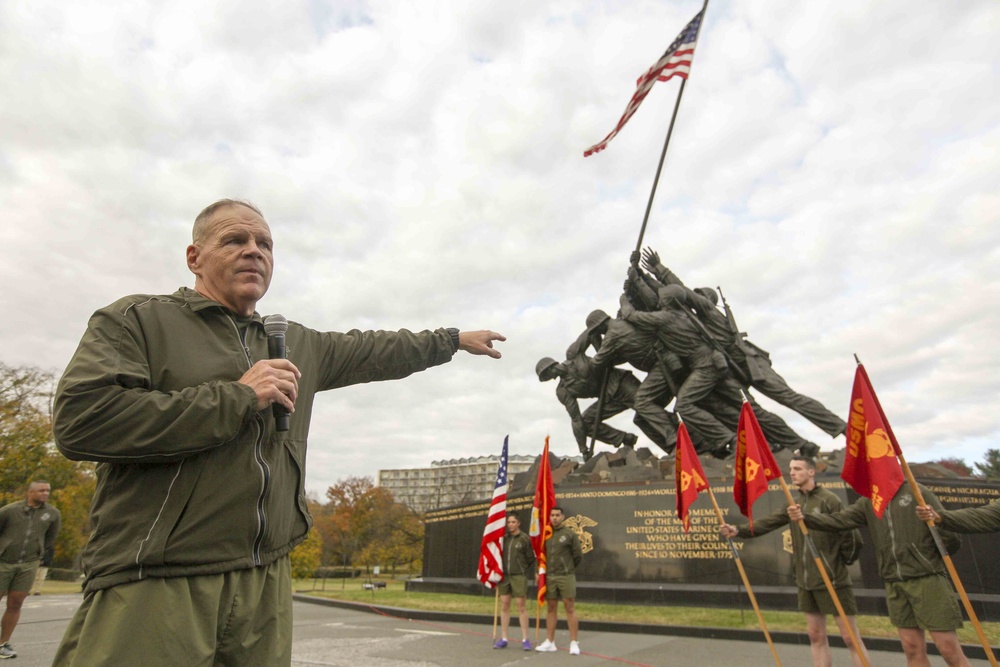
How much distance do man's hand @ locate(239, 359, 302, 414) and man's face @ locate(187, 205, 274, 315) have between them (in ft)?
1.05

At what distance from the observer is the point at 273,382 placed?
172 cm

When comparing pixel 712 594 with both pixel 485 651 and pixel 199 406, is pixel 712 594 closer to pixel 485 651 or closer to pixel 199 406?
pixel 485 651

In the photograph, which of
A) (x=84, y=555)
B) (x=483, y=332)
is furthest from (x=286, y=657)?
(x=483, y=332)

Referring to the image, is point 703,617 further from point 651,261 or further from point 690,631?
point 651,261

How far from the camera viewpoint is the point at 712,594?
10.8 metres

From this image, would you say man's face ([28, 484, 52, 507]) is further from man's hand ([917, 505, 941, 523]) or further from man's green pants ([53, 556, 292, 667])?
man's hand ([917, 505, 941, 523])

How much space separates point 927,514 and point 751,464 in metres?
1.77

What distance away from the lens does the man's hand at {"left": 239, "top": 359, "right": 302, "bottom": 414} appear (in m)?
1.69

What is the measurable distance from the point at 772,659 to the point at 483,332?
6.10 metres

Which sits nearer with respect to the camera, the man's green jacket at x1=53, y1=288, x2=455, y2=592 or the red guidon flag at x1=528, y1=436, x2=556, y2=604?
the man's green jacket at x1=53, y1=288, x2=455, y2=592

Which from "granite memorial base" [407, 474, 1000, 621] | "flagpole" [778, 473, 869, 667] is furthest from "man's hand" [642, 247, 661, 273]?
"flagpole" [778, 473, 869, 667]

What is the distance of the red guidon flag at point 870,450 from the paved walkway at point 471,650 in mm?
2545

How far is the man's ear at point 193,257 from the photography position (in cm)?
205

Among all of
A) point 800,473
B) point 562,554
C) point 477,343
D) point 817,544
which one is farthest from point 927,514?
point 562,554
